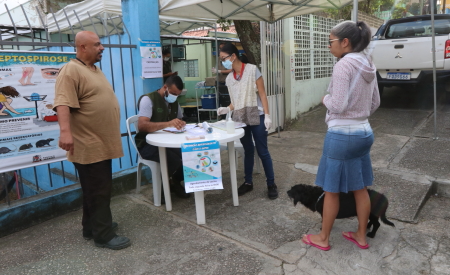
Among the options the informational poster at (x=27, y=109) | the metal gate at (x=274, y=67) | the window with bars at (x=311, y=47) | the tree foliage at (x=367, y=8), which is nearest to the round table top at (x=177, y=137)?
the informational poster at (x=27, y=109)

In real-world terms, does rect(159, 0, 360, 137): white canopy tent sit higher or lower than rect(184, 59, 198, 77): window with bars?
higher

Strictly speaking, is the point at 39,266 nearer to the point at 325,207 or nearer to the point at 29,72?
the point at 29,72

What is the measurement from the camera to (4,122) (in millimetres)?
3252

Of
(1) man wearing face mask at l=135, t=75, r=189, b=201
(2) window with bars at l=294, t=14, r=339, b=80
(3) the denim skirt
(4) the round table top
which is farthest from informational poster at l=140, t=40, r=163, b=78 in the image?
(2) window with bars at l=294, t=14, r=339, b=80

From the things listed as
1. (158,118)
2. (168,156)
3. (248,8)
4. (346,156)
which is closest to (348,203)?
(346,156)

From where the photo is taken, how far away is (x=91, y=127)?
267cm

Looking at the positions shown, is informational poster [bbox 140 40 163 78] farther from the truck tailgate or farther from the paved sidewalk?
the truck tailgate

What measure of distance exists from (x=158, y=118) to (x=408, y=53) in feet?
18.5

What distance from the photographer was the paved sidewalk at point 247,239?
257 centimetres

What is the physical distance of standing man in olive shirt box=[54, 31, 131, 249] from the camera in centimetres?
247

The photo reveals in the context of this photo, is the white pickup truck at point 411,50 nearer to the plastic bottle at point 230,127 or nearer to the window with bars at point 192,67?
the plastic bottle at point 230,127

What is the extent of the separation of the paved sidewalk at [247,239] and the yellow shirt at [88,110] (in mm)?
815

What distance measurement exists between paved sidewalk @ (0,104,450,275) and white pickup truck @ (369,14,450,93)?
318 centimetres

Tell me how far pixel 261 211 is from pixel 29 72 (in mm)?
2680
